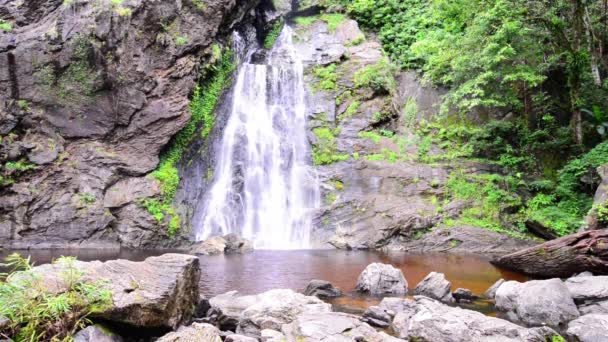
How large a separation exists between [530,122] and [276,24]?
1434 cm

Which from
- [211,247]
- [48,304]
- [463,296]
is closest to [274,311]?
[48,304]

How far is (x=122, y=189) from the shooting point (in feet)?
53.9

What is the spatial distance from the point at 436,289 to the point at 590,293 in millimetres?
2491

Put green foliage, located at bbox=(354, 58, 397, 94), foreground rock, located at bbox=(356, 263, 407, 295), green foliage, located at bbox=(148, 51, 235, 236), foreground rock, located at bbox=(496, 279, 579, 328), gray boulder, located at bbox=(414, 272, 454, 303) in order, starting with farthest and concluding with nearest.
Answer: green foliage, located at bbox=(354, 58, 397, 94)
green foliage, located at bbox=(148, 51, 235, 236)
foreground rock, located at bbox=(356, 263, 407, 295)
gray boulder, located at bbox=(414, 272, 454, 303)
foreground rock, located at bbox=(496, 279, 579, 328)

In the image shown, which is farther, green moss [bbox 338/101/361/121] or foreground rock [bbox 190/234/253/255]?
green moss [bbox 338/101/361/121]

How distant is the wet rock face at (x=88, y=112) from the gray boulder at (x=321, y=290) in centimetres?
920

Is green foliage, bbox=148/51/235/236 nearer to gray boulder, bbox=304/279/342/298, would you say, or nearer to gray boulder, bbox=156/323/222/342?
gray boulder, bbox=304/279/342/298

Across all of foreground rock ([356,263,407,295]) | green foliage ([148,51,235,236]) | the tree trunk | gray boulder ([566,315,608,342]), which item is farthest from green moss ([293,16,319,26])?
gray boulder ([566,315,608,342])

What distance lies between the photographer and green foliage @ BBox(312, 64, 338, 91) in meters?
22.0

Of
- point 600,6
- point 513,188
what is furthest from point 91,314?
point 600,6

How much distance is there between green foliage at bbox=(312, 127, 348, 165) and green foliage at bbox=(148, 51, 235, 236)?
15.7 feet

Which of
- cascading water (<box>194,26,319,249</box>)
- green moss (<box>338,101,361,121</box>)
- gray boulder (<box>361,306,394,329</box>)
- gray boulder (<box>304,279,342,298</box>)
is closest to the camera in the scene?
gray boulder (<box>361,306,394,329</box>)

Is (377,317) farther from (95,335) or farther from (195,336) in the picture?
(95,335)

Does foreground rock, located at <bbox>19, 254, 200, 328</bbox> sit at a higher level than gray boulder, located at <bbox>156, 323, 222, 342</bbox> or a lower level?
higher
